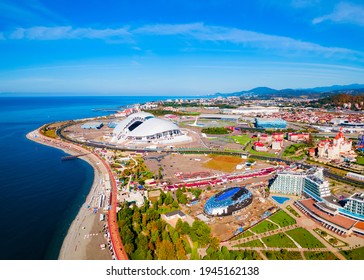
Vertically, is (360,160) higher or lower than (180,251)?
lower

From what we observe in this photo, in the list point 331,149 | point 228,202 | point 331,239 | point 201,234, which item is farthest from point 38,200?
point 331,149

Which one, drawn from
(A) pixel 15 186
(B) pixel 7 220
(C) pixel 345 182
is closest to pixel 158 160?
(A) pixel 15 186

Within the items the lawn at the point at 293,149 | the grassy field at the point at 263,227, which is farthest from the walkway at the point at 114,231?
the lawn at the point at 293,149

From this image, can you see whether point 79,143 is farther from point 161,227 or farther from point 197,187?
point 161,227

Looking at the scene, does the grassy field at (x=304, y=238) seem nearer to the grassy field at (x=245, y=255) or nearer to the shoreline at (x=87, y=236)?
the grassy field at (x=245, y=255)

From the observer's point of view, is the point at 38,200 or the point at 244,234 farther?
the point at 38,200

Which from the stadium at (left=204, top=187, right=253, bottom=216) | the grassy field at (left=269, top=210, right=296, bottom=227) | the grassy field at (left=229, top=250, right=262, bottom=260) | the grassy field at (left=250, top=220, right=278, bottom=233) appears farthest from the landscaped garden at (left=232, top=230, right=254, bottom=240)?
the grassy field at (left=269, top=210, right=296, bottom=227)

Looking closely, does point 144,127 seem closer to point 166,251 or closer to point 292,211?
point 292,211
